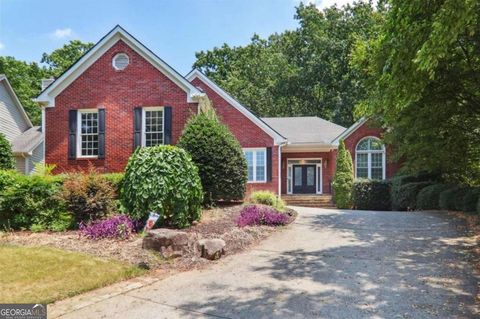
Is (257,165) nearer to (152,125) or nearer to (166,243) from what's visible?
(152,125)

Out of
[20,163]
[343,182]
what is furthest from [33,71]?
[343,182]

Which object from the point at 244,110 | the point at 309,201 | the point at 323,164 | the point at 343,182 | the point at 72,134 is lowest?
the point at 309,201

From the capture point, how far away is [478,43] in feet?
27.8

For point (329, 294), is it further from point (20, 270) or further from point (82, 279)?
point (20, 270)

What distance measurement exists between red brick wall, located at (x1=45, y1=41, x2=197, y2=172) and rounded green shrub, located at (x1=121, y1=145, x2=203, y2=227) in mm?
6412

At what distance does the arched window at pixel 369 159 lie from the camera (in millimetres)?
22859

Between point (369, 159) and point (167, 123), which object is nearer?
point (167, 123)

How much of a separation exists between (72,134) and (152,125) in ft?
10.9

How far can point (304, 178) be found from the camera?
24484 mm

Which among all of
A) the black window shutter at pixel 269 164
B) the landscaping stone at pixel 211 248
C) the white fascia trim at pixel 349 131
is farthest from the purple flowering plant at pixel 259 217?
the white fascia trim at pixel 349 131

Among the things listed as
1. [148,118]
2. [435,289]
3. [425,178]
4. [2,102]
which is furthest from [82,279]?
[2,102]

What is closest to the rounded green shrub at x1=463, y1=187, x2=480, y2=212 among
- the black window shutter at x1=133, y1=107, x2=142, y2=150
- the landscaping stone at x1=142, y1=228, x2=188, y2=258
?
the landscaping stone at x1=142, y1=228, x2=188, y2=258

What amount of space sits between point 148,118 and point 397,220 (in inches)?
403

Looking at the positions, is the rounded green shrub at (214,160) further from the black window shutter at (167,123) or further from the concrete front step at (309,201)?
the concrete front step at (309,201)
